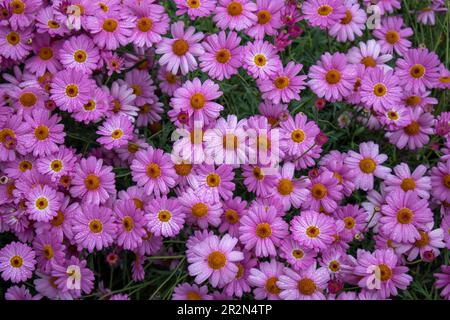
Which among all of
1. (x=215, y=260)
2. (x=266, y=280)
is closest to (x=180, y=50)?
(x=215, y=260)

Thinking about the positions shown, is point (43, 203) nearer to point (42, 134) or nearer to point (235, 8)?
point (42, 134)

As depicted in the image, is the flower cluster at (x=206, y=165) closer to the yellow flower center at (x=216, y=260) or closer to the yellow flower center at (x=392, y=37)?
the yellow flower center at (x=216, y=260)

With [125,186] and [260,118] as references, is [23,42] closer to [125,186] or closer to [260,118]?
[125,186]

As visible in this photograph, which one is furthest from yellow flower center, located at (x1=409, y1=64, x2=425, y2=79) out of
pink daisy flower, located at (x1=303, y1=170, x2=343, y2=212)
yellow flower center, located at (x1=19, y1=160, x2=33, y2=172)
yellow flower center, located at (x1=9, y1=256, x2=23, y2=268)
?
yellow flower center, located at (x1=9, y1=256, x2=23, y2=268)

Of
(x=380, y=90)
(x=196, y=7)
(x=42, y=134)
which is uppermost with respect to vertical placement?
(x=196, y=7)

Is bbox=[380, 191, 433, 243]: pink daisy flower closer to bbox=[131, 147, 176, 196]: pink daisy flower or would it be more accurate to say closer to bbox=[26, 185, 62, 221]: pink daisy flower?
bbox=[131, 147, 176, 196]: pink daisy flower
